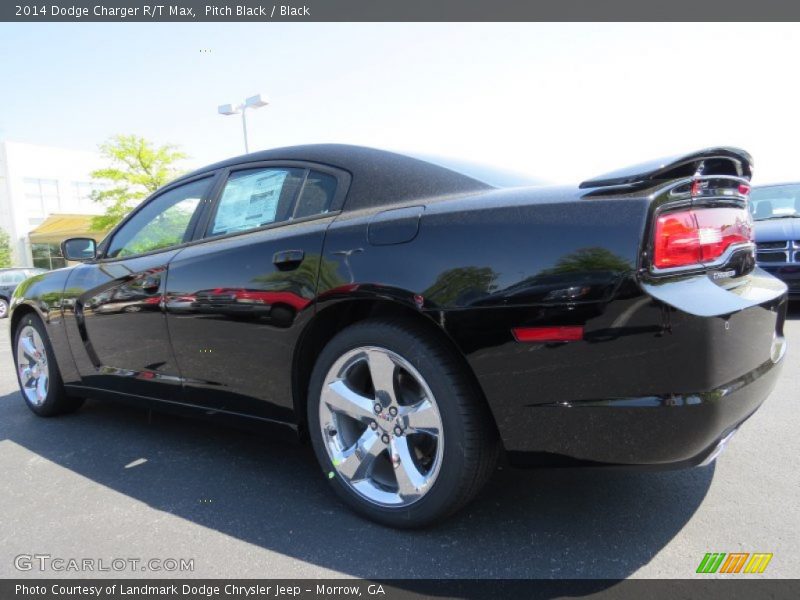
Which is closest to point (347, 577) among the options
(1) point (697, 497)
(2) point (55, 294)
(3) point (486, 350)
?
(3) point (486, 350)

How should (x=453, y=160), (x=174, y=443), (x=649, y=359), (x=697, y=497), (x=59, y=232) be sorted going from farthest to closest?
(x=59, y=232) < (x=174, y=443) < (x=453, y=160) < (x=697, y=497) < (x=649, y=359)

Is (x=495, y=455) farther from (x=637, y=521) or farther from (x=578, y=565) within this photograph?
(x=637, y=521)

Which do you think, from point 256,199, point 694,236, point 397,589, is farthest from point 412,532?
point 256,199

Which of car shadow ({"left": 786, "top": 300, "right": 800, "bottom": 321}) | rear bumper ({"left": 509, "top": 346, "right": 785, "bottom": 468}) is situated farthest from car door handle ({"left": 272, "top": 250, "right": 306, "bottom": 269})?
car shadow ({"left": 786, "top": 300, "right": 800, "bottom": 321})

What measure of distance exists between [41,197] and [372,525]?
40.3m

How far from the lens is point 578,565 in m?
1.84

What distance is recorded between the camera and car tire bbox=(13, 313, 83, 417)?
12.5ft

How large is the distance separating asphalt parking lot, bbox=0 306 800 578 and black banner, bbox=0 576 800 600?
5 cm

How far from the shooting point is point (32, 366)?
13.2 feet

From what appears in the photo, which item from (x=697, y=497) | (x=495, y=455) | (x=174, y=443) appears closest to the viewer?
(x=495, y=455)

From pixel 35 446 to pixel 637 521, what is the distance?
3283mm

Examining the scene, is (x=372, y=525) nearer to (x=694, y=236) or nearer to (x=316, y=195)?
(x=316, y=195)

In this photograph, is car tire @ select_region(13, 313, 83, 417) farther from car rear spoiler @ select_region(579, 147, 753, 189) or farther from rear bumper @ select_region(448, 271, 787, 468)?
car rear spoiler @ select_region(579, 147, 753, 189)

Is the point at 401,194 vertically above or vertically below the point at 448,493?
above
